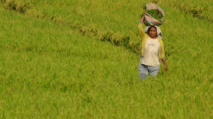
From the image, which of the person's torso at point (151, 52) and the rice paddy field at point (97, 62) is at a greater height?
the person's torso at point (151, 52)

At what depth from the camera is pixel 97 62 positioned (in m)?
7.12

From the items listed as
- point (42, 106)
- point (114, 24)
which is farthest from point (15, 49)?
point (42, 106)

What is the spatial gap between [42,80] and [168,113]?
2.47 meters

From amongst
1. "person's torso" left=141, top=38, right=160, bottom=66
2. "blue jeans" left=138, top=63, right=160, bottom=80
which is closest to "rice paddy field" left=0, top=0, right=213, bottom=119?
"blue jeans" left=138, top=63, right=160, bottom=80

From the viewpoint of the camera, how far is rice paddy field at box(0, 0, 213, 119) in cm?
443

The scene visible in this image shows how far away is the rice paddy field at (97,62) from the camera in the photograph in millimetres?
4426

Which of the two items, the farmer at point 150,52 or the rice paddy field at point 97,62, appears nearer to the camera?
the rice paddy field at point 97,62

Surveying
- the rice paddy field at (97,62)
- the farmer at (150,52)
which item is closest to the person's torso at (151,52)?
the farmer at (150,52)

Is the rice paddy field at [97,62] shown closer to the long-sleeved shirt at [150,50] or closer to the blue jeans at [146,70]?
the blue jeans at [146,70]

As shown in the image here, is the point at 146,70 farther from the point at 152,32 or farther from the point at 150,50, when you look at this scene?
the point at 152,32

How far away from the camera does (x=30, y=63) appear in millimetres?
6773

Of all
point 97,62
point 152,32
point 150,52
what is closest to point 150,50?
point 150,52

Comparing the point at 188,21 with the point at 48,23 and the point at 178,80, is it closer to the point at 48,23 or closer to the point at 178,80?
the point at 48,23

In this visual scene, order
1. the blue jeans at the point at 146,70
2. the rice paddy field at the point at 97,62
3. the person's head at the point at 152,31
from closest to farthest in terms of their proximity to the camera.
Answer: the rice paddy field at the point at 97,62 → the person's head at the point at 152,31 → the blue jeans at the point at 146,70
